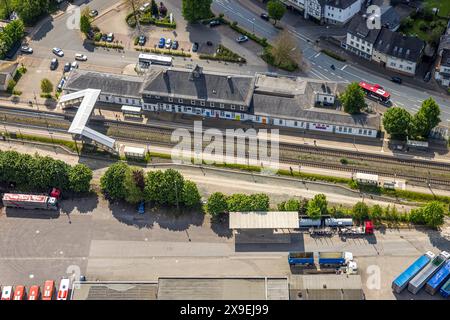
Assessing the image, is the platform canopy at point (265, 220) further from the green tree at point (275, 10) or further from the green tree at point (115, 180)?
the green tree at point (275, 10)

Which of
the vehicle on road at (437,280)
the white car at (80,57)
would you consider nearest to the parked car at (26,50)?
the white car at (80,57)

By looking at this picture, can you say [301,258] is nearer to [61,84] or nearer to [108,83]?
[108,83]

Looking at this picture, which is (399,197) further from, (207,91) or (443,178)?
(207,91)

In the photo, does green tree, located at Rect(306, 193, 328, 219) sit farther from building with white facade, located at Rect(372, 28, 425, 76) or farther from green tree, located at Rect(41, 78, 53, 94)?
green tree, located at Rect(41, 78, 53, 94)

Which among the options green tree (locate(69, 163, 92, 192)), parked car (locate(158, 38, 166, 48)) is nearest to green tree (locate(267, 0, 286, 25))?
parked car (locate(158, 38, 166, 48))

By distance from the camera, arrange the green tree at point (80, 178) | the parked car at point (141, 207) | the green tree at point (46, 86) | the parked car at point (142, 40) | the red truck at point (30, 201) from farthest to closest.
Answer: the parked car at point (142, 40)
the green tree at point (46, 86)
the green tree at point (80, 178)
the parked car at point (141, 207)
the red truck at point (30, 201)

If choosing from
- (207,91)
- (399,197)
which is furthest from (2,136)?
(399,197)

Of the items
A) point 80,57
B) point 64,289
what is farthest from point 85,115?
point 64,289
